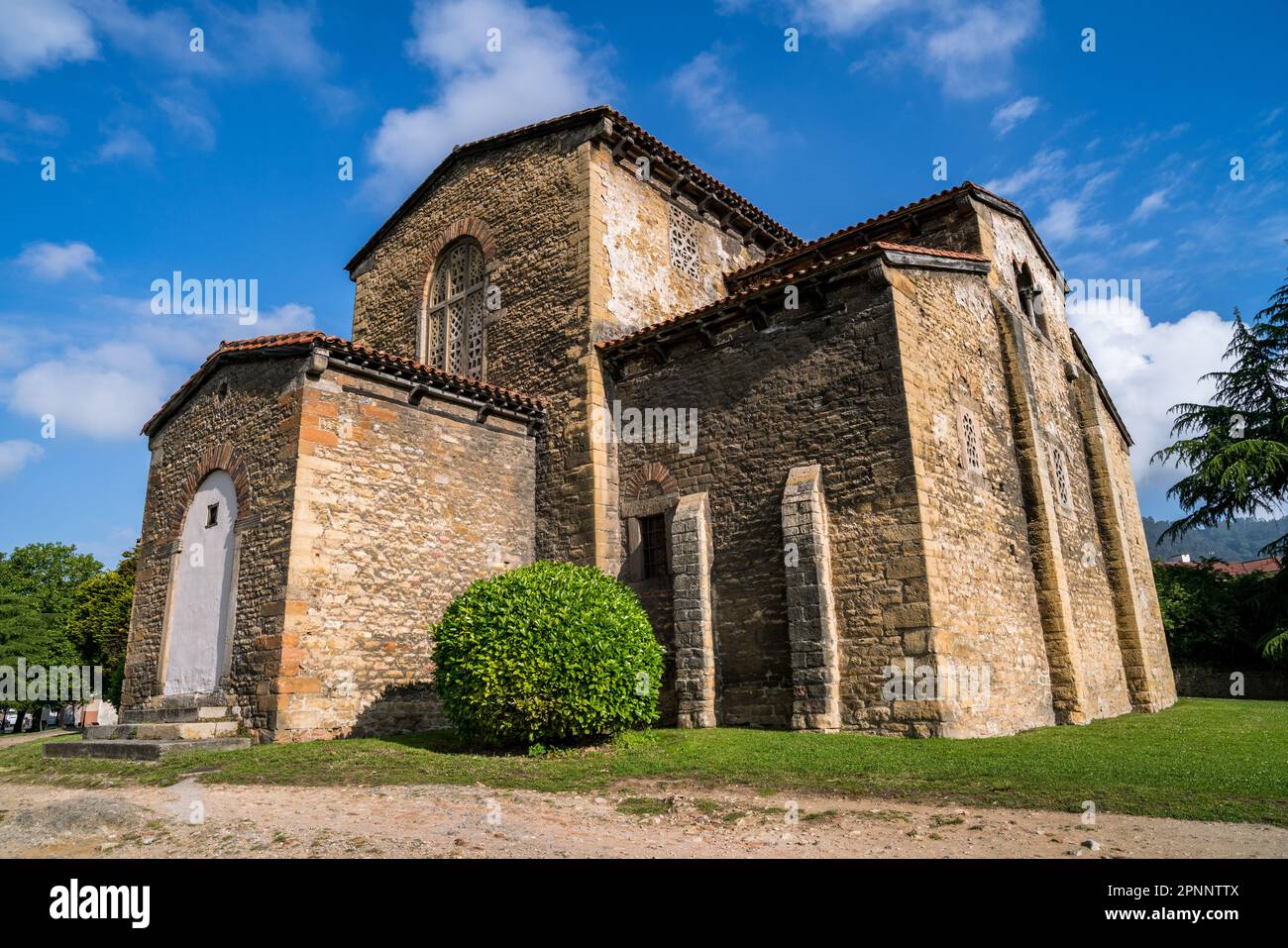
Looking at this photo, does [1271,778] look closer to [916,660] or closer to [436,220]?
[916,660]

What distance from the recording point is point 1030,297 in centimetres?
→ 1608

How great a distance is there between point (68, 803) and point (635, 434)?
31.4 ft

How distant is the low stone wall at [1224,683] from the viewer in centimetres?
2184

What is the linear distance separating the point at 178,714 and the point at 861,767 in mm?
9780

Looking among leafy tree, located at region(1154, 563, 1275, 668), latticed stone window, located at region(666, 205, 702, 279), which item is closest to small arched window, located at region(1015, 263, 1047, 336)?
latticed stone window, located at region(666, 205, 702, 279)

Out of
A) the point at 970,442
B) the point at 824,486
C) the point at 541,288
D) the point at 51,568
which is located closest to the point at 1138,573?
the point at 970,442

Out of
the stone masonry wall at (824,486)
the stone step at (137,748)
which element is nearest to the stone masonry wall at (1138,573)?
the stone masonry wall at (824,486)

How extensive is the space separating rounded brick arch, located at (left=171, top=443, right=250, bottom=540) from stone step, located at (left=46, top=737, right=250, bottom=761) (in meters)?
3.50

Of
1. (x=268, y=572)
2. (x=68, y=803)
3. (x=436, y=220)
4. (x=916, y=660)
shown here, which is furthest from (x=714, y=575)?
(x=436, y=220)

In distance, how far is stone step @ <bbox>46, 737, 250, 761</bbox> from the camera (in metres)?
9.62

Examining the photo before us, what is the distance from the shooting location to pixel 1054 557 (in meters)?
12.8

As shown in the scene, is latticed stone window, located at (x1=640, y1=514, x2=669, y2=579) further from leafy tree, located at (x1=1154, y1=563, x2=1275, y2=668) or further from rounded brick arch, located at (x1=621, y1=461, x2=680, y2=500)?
leafy tree, located at (x1=1154, y1=563, x2=1275, y2=668)

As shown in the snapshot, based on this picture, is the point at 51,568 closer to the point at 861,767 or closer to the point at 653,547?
the point at 653,547

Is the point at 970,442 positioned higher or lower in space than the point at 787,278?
lower
